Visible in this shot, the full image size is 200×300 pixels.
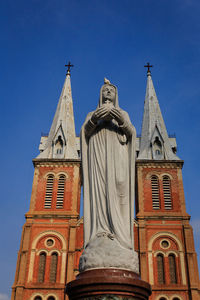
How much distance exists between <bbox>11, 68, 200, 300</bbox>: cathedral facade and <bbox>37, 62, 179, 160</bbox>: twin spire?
3.7 inches

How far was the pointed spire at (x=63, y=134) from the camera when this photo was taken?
31.8 m

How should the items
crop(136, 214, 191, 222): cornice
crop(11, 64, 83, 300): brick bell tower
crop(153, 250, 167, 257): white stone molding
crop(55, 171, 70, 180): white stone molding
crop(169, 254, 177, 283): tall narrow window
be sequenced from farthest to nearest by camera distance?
crop(55, 171, 70, 180): white stone molding, crop(136, 214, 191, 222): cornice, crop(153, 250, 167, 257): white stone molding, crop(169, 254, 177, 283): tall narrow window, crop(11, 64, 83, 300): brick bell tower

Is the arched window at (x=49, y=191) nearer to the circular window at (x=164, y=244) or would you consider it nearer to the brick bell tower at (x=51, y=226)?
the brick bell tower at (x=51, y=226)

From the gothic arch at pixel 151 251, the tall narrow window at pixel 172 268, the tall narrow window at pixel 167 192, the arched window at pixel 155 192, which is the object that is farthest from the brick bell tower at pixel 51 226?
the tall narrow window at pixel 167 192

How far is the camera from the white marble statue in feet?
13.6

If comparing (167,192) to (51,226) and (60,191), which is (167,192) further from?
(51,226)

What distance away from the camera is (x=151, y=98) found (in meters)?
37.2

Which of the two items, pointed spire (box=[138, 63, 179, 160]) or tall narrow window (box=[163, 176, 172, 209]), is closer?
tall narrow window (box=[163, 176, 172, 209])

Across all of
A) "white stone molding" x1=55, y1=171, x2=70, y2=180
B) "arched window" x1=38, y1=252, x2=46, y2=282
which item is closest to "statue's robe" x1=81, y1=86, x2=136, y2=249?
"arched window" x1=38, y1=252, x2=46, y2=282

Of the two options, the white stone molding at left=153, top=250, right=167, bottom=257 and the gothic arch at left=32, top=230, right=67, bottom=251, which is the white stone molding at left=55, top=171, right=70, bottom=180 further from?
the white stone molding at left=153, top=250, right=167, bottom=257

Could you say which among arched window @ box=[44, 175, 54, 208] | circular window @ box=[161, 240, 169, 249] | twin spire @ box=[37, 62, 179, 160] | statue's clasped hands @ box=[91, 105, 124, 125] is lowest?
statue's clasped hands @ box=[91, 105, 124, 125]

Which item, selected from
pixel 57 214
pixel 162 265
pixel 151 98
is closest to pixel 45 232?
pixel 57 214

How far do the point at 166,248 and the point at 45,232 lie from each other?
29.8ft

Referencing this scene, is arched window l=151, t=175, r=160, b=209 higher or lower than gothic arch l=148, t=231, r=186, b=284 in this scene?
higher
